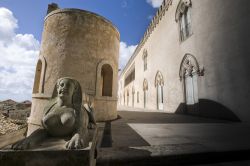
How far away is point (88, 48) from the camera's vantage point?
646cm

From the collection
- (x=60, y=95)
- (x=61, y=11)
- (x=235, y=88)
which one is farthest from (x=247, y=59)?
(x=61, y=11)

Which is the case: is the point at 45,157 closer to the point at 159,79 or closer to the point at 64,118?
the point at 64,118

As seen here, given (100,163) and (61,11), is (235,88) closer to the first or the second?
(100,163)

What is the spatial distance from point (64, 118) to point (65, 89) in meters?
0.39

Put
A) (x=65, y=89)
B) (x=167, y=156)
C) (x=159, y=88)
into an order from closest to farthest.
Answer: (x=65, y=89) → (x=167, y=156) → (x=159, y=88)

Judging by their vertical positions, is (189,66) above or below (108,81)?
above

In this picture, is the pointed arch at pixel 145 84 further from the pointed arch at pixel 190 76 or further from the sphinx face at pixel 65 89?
the sphinx face at pixel 65 89

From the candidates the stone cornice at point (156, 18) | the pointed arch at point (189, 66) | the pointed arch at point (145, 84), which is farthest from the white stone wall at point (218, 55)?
the pointed arch at point (145, 84)

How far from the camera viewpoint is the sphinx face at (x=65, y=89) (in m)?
1.99

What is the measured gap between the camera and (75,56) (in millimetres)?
6227

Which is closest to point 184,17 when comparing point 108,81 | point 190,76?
point 190,76

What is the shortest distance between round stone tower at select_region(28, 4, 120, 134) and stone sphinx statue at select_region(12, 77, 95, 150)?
12.8 feet

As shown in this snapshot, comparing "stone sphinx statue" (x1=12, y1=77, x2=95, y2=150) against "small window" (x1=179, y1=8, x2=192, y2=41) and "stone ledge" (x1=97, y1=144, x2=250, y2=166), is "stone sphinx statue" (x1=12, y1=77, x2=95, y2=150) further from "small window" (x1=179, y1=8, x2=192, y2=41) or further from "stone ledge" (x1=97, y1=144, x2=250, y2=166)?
"small window" (x1=179, y1=8, x2=192, y2=41)

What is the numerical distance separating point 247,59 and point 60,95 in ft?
23.2
